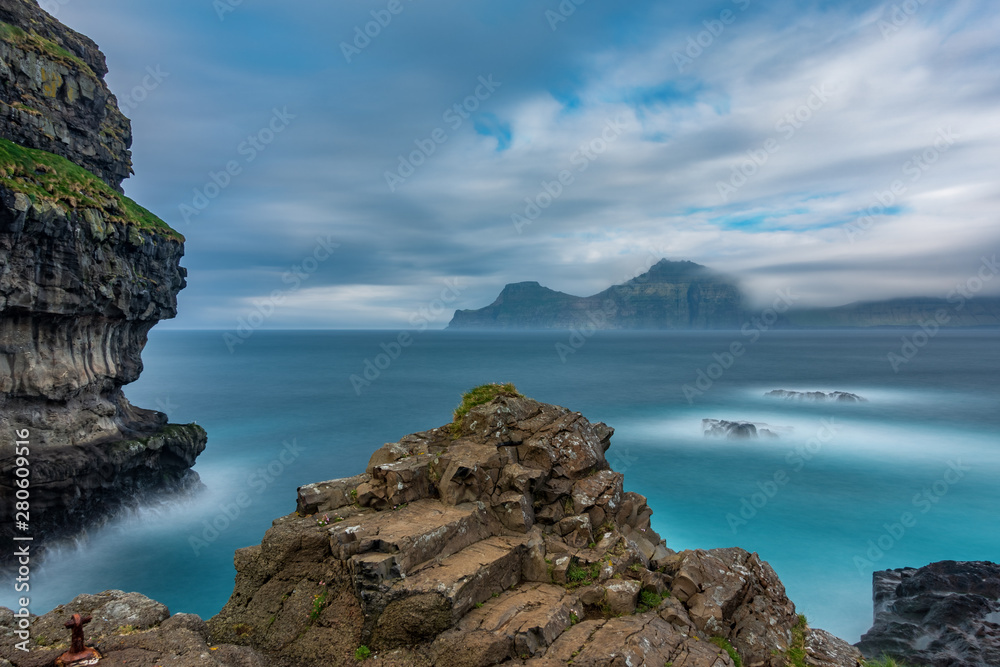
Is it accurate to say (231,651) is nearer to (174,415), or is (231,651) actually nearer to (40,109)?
(40,109)

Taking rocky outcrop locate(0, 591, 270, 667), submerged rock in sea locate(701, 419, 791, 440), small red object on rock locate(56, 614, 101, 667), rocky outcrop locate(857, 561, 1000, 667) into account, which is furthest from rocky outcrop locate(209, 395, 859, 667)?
submerged rock in sea locate(701, 419, 791, 440)

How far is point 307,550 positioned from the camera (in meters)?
14.1

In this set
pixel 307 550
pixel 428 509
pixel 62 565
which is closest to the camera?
pixel 307 550

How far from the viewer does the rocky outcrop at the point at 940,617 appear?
21234mm

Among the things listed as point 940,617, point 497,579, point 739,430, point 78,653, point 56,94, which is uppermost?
point 56,94

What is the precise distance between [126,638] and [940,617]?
34.8m

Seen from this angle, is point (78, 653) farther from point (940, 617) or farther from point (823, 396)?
point (823, 396)

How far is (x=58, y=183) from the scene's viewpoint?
38031 millimetres

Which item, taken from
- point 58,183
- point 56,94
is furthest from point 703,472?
point 56,94

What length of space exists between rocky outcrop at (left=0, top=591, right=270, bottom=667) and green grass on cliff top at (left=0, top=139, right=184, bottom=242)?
36832 millimetres

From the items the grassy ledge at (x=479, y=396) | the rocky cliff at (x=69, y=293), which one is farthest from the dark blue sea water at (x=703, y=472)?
the grassy ledge at (x=479, y=396)

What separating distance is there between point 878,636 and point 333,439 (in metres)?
69.5

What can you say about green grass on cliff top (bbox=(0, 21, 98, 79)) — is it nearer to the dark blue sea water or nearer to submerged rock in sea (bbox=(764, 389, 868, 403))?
the dark blue sea water

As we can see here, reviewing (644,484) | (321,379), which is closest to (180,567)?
(644,484)
